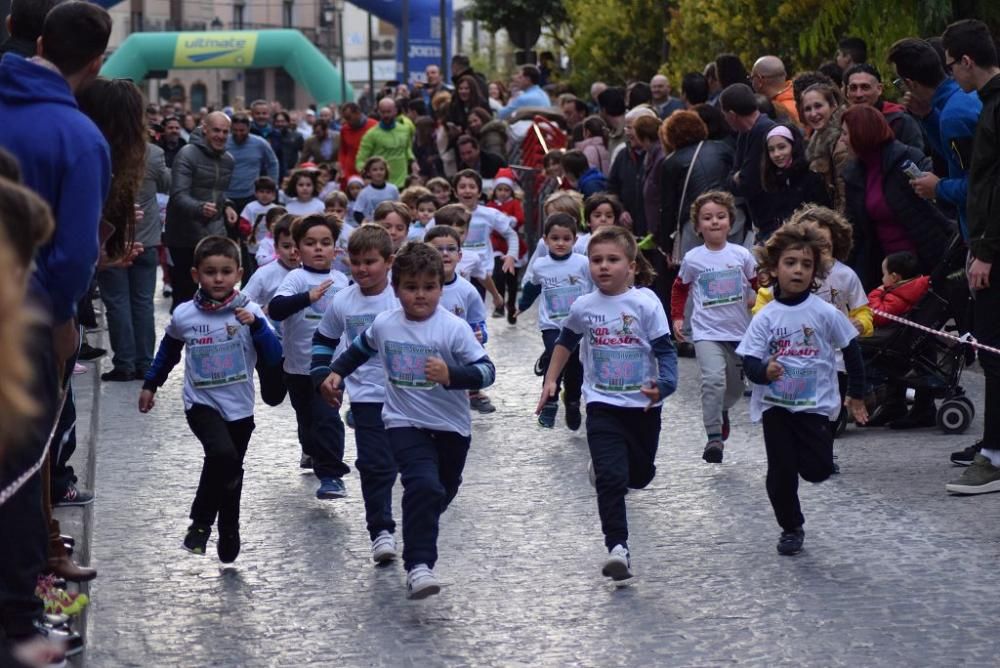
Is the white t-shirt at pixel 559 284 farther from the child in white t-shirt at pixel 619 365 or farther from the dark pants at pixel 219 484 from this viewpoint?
the dark pants at pixel 219 484

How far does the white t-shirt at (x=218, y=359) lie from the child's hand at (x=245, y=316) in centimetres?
5

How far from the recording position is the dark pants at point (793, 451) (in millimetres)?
7797

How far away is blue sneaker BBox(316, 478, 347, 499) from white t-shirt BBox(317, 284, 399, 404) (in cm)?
82

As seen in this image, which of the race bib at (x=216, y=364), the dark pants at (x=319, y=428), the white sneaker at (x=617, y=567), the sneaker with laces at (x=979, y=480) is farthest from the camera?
the dark pants at (x=319, y=428)

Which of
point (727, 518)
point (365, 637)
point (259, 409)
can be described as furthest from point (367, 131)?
point (365, 637)

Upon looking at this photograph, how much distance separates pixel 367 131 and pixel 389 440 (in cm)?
1567

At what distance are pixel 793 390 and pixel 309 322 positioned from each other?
276cm

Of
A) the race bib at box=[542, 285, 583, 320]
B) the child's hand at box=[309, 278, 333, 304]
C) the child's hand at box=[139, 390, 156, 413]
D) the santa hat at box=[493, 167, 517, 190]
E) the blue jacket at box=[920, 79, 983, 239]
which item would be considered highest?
the blue jacket at box=[920, 79, 983, 239]

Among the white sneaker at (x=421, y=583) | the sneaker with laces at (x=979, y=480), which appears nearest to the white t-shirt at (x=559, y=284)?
the sneaker with laces at (x=979, y=480)

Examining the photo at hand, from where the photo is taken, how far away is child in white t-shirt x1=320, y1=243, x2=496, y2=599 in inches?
283

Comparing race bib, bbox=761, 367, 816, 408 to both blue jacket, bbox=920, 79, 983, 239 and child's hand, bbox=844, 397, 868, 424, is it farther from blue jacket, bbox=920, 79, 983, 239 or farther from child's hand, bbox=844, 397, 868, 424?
blue jacket, bbox=920, 79, 983, 239

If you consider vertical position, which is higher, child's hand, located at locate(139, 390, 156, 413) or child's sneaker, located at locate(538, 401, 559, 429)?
child's hand, located at locate(139, 390, 156, 413)

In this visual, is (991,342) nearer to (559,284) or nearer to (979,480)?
(979,480)

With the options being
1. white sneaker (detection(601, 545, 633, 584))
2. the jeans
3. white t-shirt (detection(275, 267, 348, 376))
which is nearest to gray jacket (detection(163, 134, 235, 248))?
the jeans
